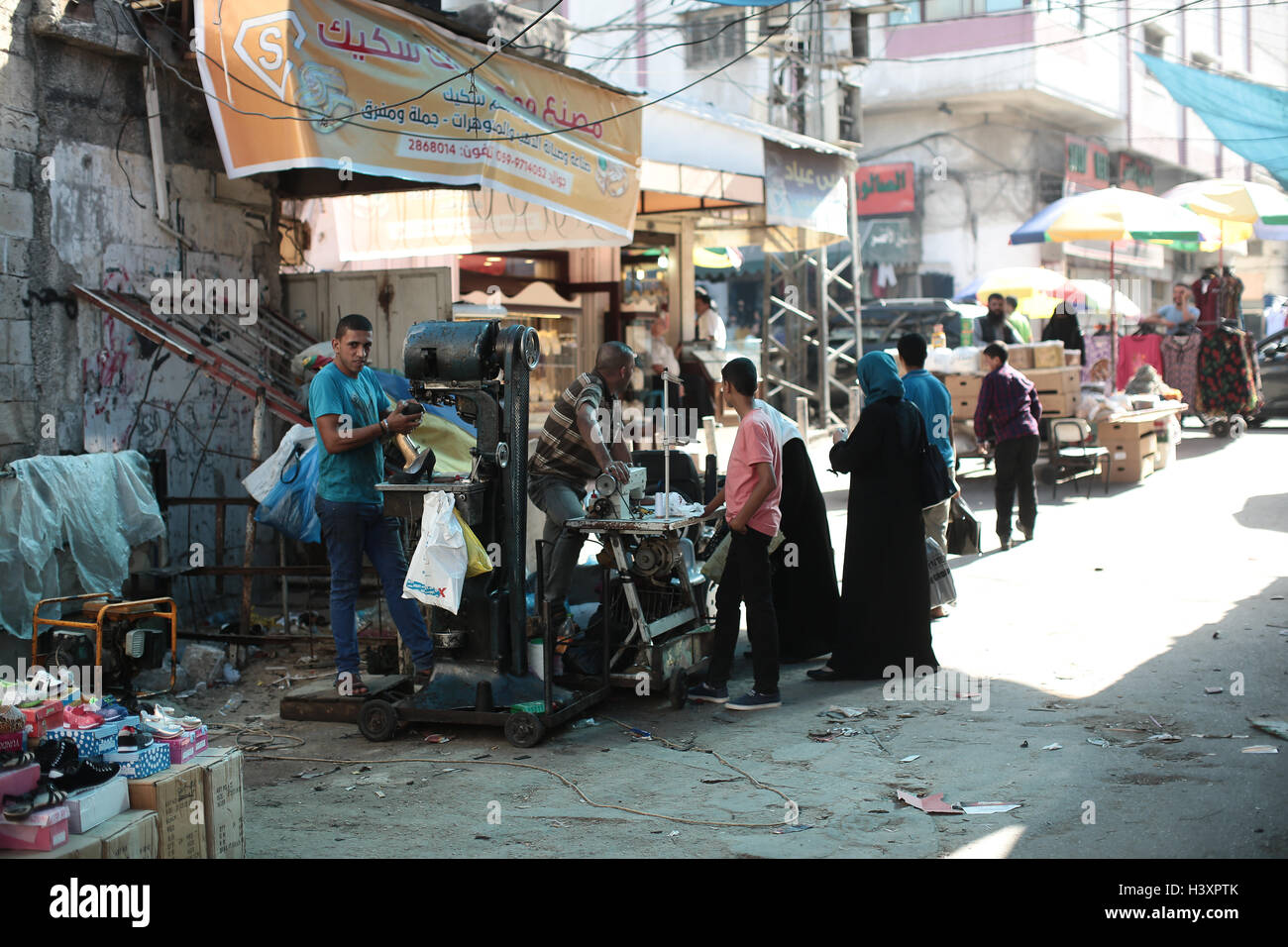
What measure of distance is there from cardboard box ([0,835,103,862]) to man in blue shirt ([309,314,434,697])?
2854 millimetres

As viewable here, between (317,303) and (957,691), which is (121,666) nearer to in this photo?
(317,303)

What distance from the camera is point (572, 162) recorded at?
984 centimetres

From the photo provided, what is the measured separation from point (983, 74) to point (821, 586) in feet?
74.3

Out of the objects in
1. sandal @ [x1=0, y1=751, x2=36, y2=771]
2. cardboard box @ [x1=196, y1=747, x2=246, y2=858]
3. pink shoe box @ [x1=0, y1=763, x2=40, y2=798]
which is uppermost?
sandal @ [x1=0, y1=751, x2=36, y2=771]

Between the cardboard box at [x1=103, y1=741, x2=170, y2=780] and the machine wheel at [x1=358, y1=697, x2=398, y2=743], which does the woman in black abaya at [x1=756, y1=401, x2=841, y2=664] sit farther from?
the cardboard box at [x1=103, y1=741, x2=170, y2=780]

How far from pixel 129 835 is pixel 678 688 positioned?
3.42 meters

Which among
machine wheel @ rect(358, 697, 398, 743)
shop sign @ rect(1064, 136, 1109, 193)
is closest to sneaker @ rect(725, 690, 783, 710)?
machine wheel @ rect(358, 697, 398, 743)

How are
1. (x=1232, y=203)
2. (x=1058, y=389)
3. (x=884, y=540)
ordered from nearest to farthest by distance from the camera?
1. (x=884, y=540)
2. (x=1058, y=389)
3. (x=1232, y=203)

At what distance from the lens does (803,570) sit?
298 inches

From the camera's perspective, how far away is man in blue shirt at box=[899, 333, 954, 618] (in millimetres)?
8148

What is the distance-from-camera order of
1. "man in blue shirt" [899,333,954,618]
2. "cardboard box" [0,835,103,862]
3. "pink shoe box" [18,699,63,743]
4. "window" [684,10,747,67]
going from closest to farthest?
"cardboard box" [0,835,103,862] < "pink shoe box" [18,699,63,743] < "man in blue shirt" [899,333,954,618] < "window" [684,10,747,67]

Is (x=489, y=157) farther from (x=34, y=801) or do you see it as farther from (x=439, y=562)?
(x=34, y=801)

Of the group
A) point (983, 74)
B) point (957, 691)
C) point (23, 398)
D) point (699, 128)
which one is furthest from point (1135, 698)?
point (983, 74)

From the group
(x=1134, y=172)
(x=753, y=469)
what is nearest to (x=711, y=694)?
(x=753, y=469)
